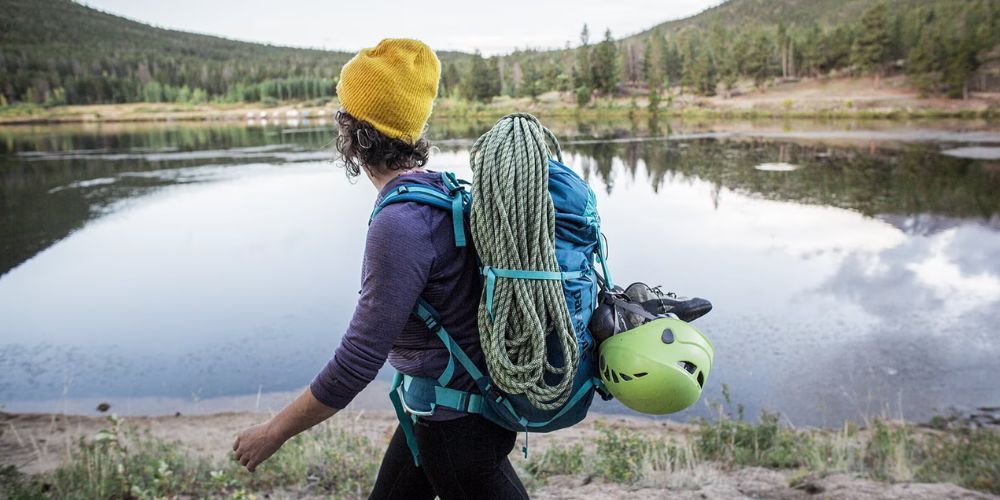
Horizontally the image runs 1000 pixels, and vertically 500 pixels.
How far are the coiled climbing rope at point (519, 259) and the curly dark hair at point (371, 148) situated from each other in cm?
21

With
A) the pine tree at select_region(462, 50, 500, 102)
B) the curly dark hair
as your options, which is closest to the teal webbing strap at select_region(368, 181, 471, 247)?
the curly dark hair

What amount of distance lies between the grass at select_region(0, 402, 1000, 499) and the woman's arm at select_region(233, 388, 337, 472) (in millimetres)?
1950

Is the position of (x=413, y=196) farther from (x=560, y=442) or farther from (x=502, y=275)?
(x=560, y=442)

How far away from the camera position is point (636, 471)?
4.23 m

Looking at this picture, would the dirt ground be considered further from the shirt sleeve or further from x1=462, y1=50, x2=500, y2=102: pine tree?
x1=462, y1=50, x2=500, y2=102: pine tree

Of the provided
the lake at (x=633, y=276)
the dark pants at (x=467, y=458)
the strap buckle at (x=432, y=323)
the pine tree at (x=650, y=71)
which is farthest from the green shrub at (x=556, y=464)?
the pine tree at (x=650, y=71)

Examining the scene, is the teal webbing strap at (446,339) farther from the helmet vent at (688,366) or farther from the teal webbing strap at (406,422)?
the helmet vent at (688,366)

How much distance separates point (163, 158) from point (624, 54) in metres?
70.6

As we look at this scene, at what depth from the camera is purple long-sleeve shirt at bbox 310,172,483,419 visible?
158cm

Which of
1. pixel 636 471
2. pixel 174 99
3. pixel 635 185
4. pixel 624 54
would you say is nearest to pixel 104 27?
pixel 174 99

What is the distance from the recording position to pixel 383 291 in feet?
5.19

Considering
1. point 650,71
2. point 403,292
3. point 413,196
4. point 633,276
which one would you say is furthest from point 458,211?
point 650,71

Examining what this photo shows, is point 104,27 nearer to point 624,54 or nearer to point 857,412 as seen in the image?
point 624,54

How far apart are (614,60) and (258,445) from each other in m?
75.3
